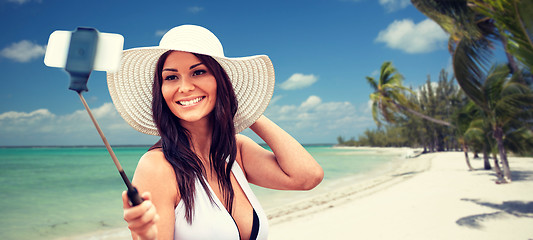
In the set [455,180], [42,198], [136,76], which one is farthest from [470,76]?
[42,198]

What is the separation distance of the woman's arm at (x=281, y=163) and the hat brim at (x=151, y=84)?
0.10m

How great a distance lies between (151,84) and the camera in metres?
1.47

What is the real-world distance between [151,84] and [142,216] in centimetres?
92

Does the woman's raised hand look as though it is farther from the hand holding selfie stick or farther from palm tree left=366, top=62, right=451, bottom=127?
palm tree left=366, top=62, right=451, bottom=127

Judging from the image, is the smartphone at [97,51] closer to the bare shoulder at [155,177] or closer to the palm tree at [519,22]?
the bare shoulder at [155,177]

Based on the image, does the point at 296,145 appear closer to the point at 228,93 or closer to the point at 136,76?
the point at 228,93

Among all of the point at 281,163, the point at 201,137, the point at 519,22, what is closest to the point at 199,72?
the point at 201,137

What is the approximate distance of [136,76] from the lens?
1.45 metres

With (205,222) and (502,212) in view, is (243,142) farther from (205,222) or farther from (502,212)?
(502,212)

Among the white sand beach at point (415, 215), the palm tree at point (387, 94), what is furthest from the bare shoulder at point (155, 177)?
the palm tree at point (387, 94)

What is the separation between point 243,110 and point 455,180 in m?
11.2

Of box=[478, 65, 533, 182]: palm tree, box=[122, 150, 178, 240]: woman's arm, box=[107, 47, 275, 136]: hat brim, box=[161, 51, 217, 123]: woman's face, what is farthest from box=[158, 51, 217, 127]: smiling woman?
box=[478, 65, 533, 182]: palm tree

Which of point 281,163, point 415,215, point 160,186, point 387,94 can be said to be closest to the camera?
point 160,186

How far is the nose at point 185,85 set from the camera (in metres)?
1.19
